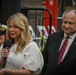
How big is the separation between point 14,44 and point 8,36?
14 centimetres

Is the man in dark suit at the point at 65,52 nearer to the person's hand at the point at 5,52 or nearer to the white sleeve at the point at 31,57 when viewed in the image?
the white sleeve at the point at 31,57

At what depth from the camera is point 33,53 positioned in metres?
4.48

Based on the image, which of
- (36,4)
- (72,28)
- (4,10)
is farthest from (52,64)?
(36,4)

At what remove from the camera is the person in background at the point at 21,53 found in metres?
4.46

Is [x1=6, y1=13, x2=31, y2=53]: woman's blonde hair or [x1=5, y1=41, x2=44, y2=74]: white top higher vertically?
[x1=6, y1=13, x2=31, y2=53]: woman's blonde hair

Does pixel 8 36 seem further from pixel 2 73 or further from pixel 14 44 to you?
pixel 2 73

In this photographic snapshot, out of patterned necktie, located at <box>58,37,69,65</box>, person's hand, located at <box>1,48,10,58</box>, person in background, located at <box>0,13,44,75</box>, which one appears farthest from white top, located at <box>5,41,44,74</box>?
patterned necktie, located at <box>58,37,69,65</box>

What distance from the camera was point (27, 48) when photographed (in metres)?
4.49

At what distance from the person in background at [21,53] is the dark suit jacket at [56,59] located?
0.40 feet

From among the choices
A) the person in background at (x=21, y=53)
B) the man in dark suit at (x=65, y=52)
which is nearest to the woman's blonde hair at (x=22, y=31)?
the person in background at (x=21, y=53)

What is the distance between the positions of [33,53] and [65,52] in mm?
400

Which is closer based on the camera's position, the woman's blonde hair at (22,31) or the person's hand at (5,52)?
the person's hand at (5,52)

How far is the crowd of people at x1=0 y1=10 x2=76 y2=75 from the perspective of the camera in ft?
14.6

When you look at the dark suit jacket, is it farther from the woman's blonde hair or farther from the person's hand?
the person's hand
